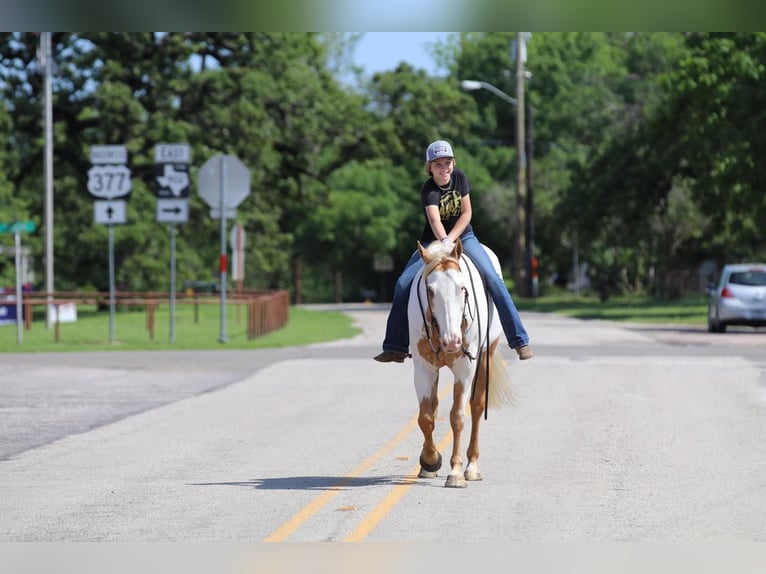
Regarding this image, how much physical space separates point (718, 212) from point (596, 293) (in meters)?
31.3

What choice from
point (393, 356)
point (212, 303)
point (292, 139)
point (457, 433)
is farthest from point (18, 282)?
point (292, 139)

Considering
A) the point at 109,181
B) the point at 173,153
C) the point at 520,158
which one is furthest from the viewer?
the point at 520,158

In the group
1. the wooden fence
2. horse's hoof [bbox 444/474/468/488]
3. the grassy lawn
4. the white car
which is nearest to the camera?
horse's hoof [bbox 444/474/468/488]

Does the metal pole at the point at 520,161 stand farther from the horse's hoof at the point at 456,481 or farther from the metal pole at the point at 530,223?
the horse's hoof at the point at 456,481

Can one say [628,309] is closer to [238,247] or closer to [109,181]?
[238,247]

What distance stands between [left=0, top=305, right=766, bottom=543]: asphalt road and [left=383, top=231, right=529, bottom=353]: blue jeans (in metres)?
1.02

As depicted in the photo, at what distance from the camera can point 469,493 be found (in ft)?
36.5

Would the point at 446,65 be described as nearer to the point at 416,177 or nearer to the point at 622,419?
the point at 416,177

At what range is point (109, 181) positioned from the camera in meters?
31.6

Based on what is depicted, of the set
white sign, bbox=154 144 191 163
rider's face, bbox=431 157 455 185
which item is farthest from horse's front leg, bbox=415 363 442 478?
white sign, bbox=154 144 191 163

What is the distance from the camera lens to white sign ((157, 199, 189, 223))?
107 ft

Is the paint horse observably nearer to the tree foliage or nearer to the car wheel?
the car wheel

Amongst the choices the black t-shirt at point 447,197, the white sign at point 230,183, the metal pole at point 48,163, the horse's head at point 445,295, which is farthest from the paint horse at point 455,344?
the metal pole at point 48,163

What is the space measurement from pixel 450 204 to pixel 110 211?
20860 millimetres
